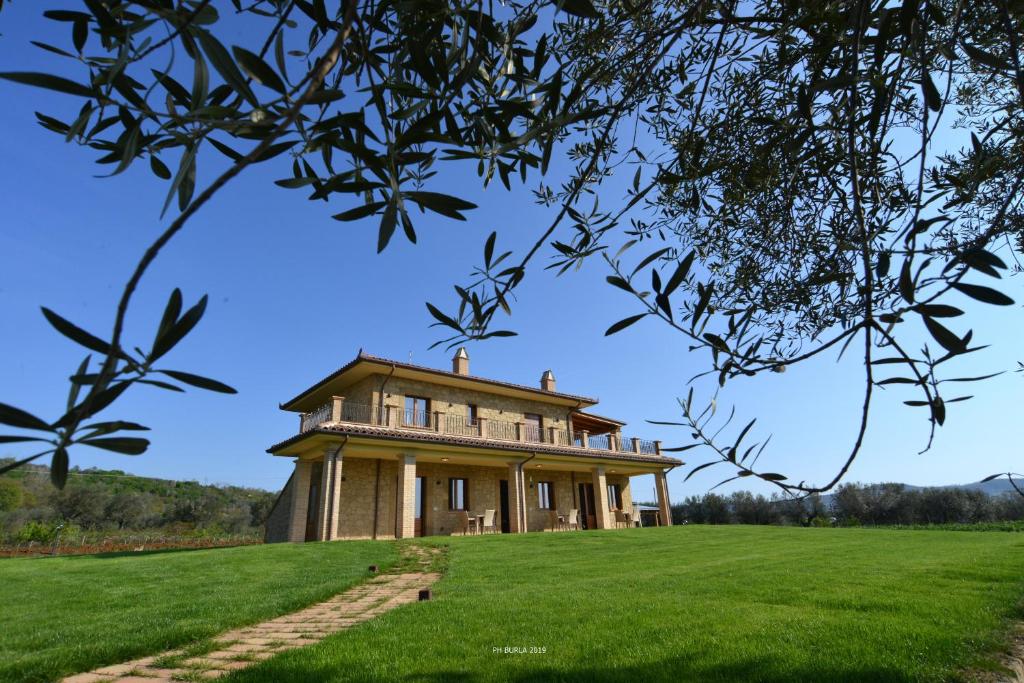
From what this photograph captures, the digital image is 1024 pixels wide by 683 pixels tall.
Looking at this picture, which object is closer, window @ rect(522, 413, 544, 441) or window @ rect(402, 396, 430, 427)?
window @ rect(402, 396, 430, 427)

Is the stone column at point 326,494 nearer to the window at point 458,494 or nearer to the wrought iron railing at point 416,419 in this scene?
the wrought iron railing at point 416,419

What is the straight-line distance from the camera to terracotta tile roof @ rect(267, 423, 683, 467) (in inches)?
622

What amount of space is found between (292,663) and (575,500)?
66.2 feet

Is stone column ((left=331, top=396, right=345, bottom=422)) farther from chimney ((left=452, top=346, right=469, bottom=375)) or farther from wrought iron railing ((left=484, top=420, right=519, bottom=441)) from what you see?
wrought iron railing ((left=484, top=420, right=519, bottom=441))

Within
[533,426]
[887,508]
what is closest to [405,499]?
[533,426]

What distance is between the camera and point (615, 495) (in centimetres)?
2577

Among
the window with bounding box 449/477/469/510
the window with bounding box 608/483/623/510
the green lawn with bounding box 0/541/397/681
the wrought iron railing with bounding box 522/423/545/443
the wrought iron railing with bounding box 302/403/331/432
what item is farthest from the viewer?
the window with bounding box 608/483/623/510

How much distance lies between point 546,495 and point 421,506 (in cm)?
602

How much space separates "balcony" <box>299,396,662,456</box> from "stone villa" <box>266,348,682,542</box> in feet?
0.15

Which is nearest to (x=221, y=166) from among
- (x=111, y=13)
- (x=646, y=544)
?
(x=111, y=13)

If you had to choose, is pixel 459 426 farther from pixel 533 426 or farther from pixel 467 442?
pixel 533 426

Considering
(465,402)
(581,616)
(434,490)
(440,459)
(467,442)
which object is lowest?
(581,616)

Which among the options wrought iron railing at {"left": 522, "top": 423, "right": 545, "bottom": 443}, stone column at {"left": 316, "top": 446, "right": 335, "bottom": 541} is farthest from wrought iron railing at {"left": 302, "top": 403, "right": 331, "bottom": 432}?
wrought iron railing at {"left": 522, "top": 423, "right": 545, "bottom": 443}

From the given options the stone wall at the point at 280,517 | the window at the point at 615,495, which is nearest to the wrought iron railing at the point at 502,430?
the window at the point at 615,495
